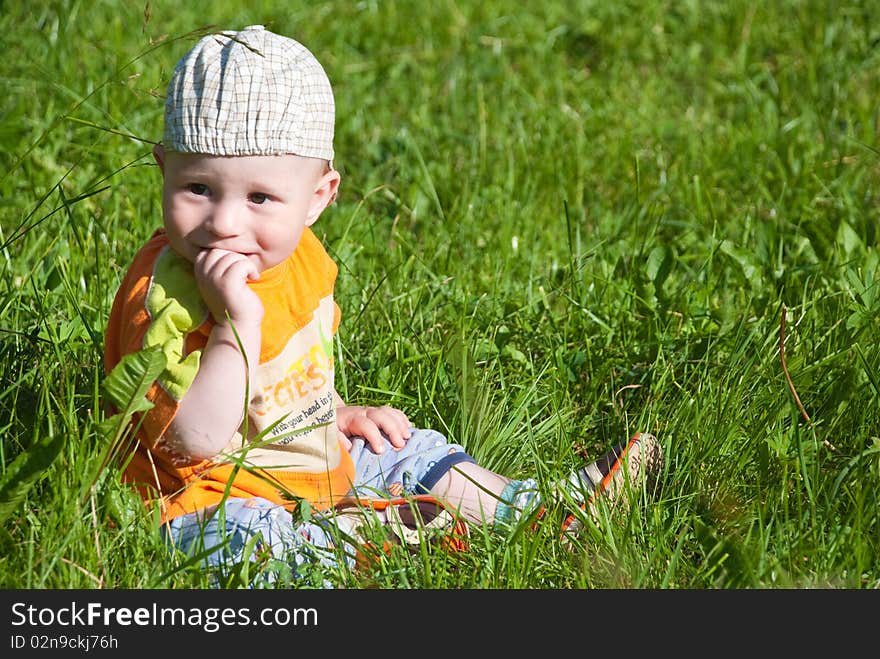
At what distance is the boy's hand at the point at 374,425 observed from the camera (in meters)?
2.94

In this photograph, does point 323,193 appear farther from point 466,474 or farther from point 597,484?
point 597,484

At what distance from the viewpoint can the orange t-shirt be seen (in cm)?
246

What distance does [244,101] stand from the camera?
2.38 metres

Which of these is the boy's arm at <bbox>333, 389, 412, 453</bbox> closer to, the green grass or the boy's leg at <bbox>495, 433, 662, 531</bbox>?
the green grass

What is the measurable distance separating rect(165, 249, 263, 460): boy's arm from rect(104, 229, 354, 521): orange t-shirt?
3 cm

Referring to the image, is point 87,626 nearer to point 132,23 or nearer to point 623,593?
point 623,593

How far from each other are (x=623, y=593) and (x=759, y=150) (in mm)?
2730

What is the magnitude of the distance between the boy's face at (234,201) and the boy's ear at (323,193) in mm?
75

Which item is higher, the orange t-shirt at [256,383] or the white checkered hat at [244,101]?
the white checkered hat at [244,101]

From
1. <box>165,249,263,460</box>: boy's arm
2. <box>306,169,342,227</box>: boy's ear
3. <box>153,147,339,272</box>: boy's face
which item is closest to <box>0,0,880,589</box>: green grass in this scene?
<box>165,249,263,460</box>: boy's arm

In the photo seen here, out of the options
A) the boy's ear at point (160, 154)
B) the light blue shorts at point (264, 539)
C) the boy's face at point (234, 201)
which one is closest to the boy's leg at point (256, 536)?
the light blue shorts at point (264, 539)

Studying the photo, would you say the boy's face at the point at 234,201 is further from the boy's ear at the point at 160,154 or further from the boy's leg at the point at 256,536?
the boy's leg at the point at 256,536

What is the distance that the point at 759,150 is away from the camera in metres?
4.68

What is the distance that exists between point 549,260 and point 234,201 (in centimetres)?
169
